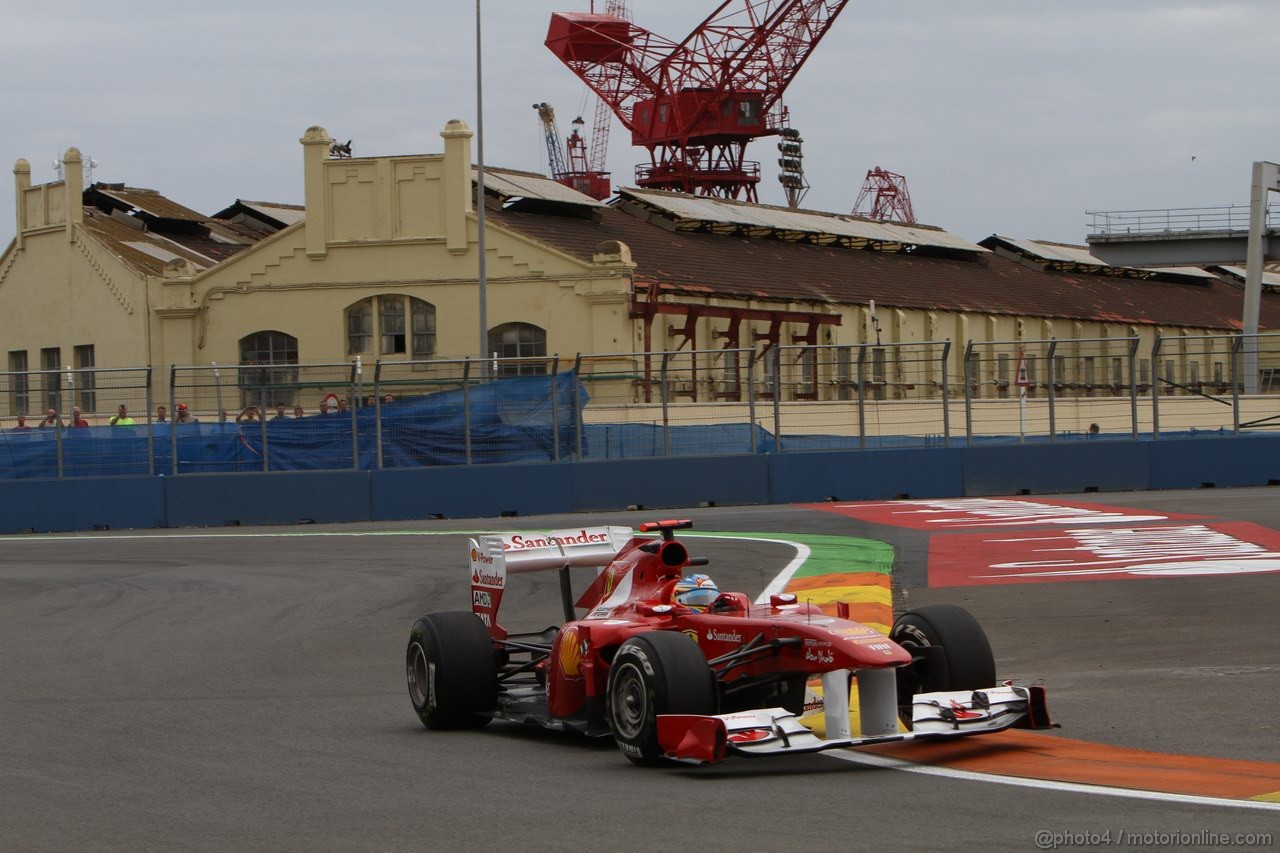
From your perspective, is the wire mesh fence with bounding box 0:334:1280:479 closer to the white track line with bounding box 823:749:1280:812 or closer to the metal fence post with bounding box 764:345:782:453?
the metal fence post with bounding box 764:345:782:453

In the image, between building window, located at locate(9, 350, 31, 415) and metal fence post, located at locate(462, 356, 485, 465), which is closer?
metal fence post, located at locate(462, 356, 485, 465)

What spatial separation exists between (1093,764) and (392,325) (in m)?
39.8

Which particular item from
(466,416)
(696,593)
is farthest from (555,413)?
(696,593)

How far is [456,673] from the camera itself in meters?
9.07

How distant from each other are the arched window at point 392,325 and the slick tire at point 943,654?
38.0 m

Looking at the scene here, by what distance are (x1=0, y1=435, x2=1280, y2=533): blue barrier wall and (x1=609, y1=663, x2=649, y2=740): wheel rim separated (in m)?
18.6

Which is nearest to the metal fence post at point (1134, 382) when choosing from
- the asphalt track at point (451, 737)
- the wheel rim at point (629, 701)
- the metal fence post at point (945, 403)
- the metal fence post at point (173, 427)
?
the metal fence post at point (945, 403)

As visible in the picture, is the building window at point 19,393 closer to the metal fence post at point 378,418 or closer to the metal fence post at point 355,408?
the metal fence post at point 355,408

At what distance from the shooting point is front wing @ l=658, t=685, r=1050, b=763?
7250mm

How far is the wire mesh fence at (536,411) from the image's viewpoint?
26547 millimetres

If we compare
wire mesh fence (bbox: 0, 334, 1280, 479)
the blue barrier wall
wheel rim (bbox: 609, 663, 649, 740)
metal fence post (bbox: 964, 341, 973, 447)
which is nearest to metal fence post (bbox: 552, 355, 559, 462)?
wire mesh fence (bbox: 0, 334, 1280, 479)

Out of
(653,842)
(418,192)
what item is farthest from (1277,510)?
(418,192)

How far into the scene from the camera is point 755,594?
594 inches

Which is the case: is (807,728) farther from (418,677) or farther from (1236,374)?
(1236,374)
